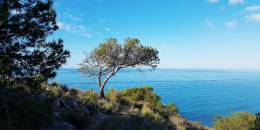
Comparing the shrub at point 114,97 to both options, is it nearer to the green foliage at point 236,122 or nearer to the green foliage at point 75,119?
the green foliage at point 75,119

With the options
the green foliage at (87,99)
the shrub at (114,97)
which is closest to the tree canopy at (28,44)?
the green foliage at (87,99)

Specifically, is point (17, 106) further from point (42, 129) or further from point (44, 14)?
point (44, 14)

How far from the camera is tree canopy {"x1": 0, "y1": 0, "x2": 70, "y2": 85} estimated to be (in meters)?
10.9

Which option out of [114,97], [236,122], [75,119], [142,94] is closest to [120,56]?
[114,97]

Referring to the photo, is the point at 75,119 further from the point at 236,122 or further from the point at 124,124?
the point at 236,122

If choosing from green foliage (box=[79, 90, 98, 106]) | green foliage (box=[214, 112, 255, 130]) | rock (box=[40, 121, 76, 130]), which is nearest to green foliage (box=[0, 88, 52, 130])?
rock (box=[40, 121, 76, 130])

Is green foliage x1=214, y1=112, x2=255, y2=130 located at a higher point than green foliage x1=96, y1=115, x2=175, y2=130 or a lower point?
lower

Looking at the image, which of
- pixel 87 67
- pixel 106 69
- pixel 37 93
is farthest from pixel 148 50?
pixel 37 93

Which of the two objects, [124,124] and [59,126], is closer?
[59,126]

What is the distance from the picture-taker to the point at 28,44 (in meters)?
11.9

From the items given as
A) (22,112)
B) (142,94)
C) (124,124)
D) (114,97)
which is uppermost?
(22,112)

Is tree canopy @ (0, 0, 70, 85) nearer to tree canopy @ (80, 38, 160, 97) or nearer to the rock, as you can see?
the rock

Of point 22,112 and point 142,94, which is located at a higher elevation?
point 22,112

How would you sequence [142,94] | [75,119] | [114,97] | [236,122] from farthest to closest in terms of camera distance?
[236,122] → [142,94] → [114,97] → [75,119]
